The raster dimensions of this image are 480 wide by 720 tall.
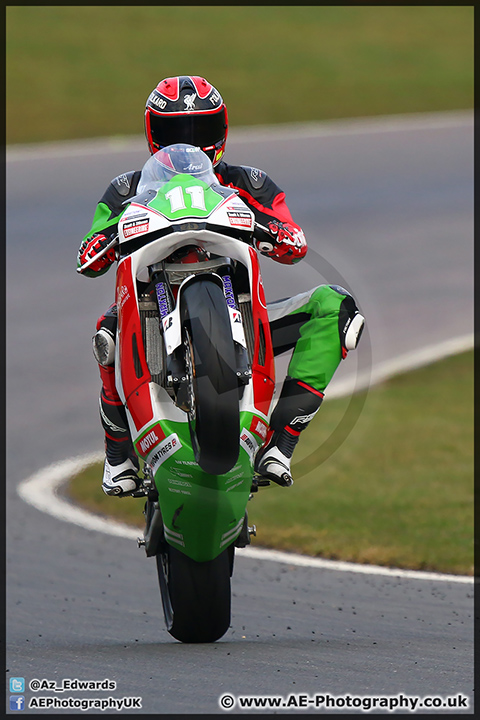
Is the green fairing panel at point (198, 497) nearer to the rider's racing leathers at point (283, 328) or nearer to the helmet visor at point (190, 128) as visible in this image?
the rider's racing leathers at point (283, 328)

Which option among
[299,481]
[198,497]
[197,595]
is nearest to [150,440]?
[198,497]

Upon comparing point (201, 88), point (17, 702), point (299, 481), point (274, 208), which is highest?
point (201, 88)

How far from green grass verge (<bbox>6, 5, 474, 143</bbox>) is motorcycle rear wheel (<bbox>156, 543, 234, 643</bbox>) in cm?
1866

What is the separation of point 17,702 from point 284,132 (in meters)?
21.0

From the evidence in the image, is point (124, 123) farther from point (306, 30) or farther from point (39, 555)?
point (39, 555)

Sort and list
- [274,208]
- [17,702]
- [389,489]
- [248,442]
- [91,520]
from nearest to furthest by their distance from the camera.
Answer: [17,702] < [248,442] < [274,208] < [91,520] < [389,489]

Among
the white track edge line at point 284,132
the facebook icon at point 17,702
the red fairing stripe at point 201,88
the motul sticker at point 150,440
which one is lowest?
the white track edge line at point 284,132

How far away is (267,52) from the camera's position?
1243 inches

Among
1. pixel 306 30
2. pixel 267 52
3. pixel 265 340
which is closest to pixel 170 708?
pixel 265 340

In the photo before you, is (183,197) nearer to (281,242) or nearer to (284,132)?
(281,242)

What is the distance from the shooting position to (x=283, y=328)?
592 cm

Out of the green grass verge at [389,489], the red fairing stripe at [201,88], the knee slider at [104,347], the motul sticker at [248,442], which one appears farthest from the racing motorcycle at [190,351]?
the green grass verge at [389,489]

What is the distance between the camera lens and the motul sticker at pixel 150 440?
17.1 feet

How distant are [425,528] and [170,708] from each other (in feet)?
20.3
